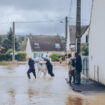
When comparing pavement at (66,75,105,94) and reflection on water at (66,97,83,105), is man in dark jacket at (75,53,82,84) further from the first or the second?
reflection on water at (66,97,83,105)

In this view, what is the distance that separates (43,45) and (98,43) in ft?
250

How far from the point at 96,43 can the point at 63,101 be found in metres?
8.76

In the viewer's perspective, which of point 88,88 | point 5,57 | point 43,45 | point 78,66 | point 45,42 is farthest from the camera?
point 45,42

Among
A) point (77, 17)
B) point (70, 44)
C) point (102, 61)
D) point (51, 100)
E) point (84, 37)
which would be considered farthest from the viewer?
point (70, 44)

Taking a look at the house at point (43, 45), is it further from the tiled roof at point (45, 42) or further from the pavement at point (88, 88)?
the pavement at point (88, 88)

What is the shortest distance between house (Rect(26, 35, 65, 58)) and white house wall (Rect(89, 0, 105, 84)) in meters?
71.2

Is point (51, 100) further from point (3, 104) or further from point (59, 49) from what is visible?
point (59, 49)

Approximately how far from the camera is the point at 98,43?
68.4ft

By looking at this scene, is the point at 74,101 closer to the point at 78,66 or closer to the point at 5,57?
the point at 78,66

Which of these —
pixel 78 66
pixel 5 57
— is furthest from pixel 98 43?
pixel 5 57

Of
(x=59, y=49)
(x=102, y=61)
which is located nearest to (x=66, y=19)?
(x=59, y=49)

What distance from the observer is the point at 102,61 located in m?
19.6

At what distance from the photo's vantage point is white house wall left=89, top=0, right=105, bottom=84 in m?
19.5

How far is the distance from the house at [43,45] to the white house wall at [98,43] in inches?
2801
